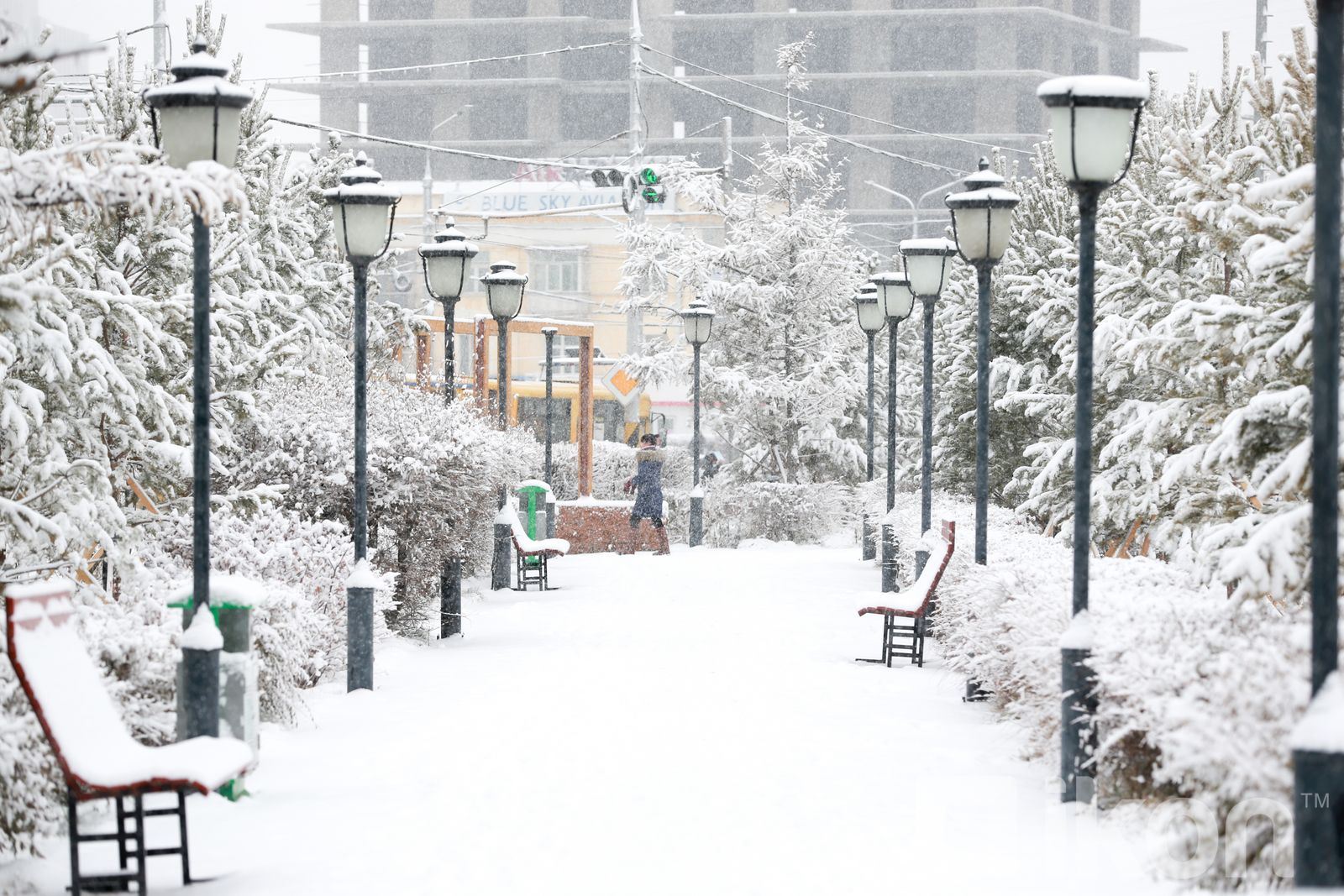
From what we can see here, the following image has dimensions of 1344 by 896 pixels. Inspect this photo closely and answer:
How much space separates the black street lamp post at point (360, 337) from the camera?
11039 mm

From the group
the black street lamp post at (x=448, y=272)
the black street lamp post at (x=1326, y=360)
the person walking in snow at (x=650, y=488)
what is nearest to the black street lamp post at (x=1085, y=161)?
A: the black street lamp post at (x=1326, y=360)

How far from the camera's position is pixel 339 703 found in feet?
34.4

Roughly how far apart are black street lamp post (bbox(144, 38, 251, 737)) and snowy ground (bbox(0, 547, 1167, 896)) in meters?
0.63

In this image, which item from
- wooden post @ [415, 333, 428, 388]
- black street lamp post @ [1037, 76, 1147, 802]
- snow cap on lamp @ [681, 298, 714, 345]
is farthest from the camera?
snow cap on lamp @ [681, 298, 714, 345]

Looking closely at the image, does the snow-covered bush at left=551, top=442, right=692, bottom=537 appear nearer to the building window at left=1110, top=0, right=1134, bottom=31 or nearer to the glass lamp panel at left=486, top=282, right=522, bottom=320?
the glass lamp panel at left=486, top=282, right=522, bottom=320

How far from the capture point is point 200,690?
7180 millimetres

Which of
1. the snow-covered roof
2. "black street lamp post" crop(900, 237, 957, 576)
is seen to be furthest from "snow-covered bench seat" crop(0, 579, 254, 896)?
the snow-covered roof

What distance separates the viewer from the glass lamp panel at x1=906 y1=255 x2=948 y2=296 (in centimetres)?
1616

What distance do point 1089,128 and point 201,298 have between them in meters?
4.40

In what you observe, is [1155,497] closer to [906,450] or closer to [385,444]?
[385,444]

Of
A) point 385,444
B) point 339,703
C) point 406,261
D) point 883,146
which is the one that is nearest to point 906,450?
point 385,444

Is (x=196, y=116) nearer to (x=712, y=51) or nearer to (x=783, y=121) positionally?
(x=783, y=121)

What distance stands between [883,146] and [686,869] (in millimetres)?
75227

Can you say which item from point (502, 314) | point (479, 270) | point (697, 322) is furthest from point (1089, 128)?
point (479, 270)
